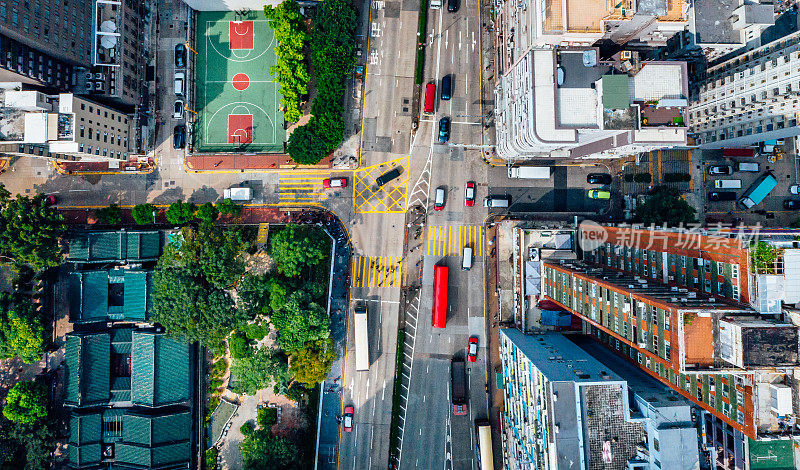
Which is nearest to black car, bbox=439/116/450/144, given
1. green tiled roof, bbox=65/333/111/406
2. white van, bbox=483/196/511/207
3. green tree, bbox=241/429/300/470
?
white van, bbox=483/196/511/207

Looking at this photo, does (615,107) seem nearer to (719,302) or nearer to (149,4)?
(719,302)

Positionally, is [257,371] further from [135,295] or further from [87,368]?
[87,368]

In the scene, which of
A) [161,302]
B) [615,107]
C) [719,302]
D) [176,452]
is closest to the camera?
[719,302]

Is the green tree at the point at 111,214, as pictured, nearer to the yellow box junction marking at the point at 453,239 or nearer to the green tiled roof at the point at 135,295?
the green tiled roof at the point at 135,295

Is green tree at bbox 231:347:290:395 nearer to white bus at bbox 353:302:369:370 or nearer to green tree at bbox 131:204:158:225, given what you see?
white bus at bbox 353:302:369:370

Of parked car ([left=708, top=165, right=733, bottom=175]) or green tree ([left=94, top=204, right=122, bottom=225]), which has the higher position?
parked car ([left=708, top=165, right=733, bottom=175])

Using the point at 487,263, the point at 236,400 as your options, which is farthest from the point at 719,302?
the point at 236,400
